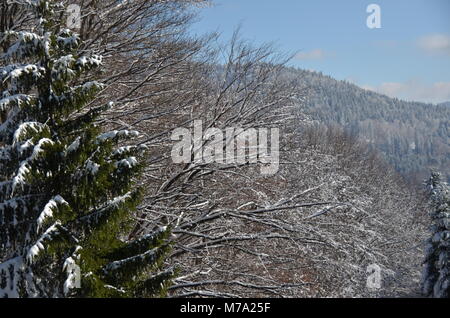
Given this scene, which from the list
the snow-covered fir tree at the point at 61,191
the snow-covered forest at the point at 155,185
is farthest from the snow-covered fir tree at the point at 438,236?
the snow-covered fir tree at the point at 61,191

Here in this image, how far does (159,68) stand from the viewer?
8.81 meters

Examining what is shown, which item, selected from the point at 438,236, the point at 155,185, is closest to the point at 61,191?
the point at 155,185

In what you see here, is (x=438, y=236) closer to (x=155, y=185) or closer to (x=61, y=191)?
(x=155, y=185)

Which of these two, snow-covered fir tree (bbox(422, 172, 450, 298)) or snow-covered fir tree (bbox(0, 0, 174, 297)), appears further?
snow-covered fir tree (bbox(422, 172, 450, 298))

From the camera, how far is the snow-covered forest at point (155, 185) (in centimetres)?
521

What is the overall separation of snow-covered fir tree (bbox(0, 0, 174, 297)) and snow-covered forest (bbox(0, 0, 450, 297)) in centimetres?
2

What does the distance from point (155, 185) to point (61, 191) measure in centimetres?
446

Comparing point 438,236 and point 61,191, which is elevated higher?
point 61,191

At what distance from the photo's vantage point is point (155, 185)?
976cm

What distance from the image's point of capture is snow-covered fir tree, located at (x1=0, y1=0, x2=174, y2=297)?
504cm

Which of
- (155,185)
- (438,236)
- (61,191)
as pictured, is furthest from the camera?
(155,185)

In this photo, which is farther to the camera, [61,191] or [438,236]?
[438,236]

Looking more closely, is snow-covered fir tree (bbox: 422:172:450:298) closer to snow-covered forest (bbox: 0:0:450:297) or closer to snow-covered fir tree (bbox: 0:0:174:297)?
snow-covered forest (bbox: 0:0:450:297)

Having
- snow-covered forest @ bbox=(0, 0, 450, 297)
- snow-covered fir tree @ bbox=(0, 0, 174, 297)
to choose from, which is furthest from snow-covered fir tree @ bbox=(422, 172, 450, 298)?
snow-covered fir tree @ bbox=(0, 0, 174, 297)
